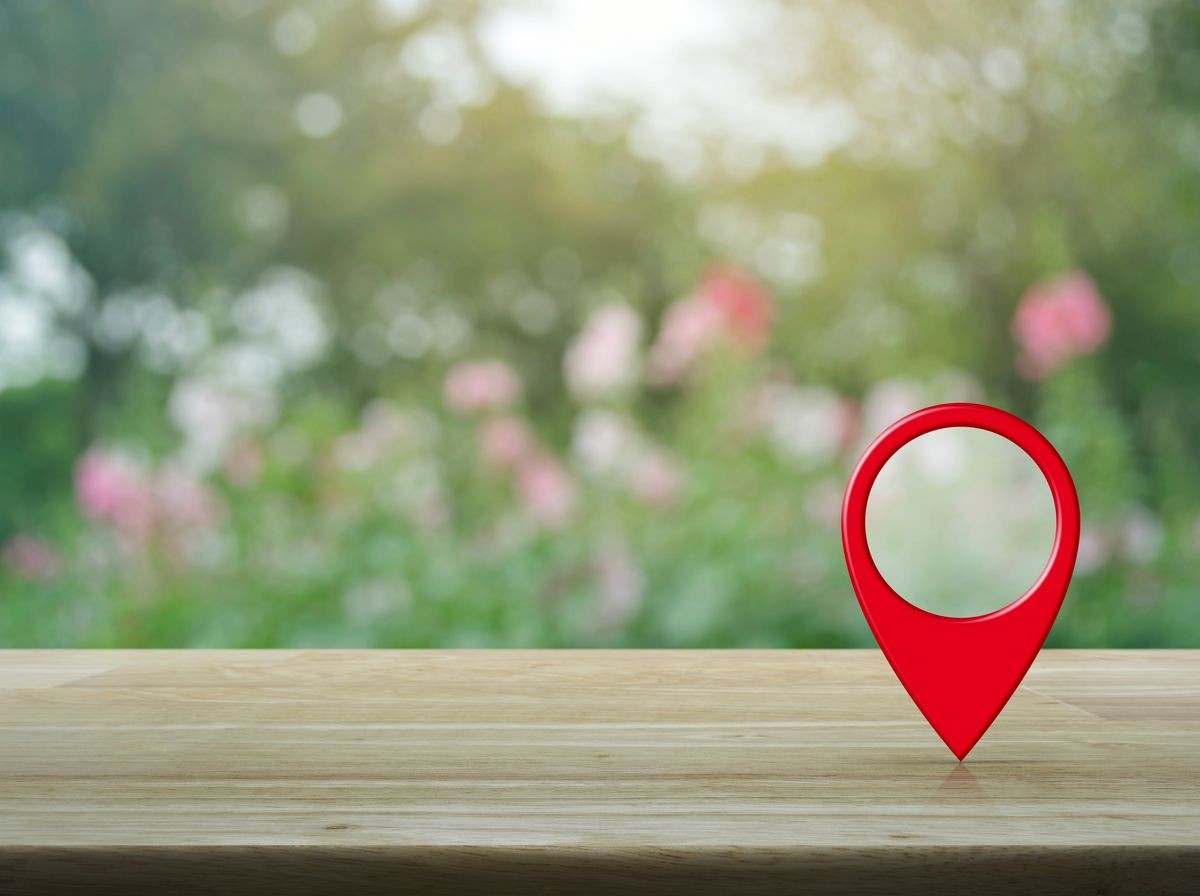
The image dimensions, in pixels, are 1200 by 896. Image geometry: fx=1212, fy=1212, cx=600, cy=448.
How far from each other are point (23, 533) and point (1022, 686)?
2.57m

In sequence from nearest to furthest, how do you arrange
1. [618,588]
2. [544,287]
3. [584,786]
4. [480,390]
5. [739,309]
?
[584,786] → [618,588] → [739,309] → [480,390] → [544,287]

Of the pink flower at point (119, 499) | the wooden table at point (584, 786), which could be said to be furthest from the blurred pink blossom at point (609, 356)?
the wooden table at point (584, 786)

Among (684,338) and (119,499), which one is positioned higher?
(684,338)

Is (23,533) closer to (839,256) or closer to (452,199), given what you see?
(452,199)

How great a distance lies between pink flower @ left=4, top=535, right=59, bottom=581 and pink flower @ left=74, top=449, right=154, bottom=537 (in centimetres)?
20

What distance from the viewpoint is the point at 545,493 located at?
2.55 m

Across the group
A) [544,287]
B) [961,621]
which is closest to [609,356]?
[544,287]

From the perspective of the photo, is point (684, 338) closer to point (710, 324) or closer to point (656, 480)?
point (710, 324)

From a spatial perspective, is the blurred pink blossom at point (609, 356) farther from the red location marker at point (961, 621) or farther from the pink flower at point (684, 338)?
the red location marker at point (961, 621)

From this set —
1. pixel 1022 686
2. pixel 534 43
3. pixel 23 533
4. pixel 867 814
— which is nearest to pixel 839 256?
pixel 534 43

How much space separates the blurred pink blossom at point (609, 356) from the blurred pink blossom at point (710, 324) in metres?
0.08

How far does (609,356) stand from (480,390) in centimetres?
29

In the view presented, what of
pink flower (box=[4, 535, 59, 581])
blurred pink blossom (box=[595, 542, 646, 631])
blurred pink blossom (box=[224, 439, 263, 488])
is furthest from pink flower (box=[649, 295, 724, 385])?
pink flower (box=[4, 535, 59, 581])

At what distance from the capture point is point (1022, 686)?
80cm
